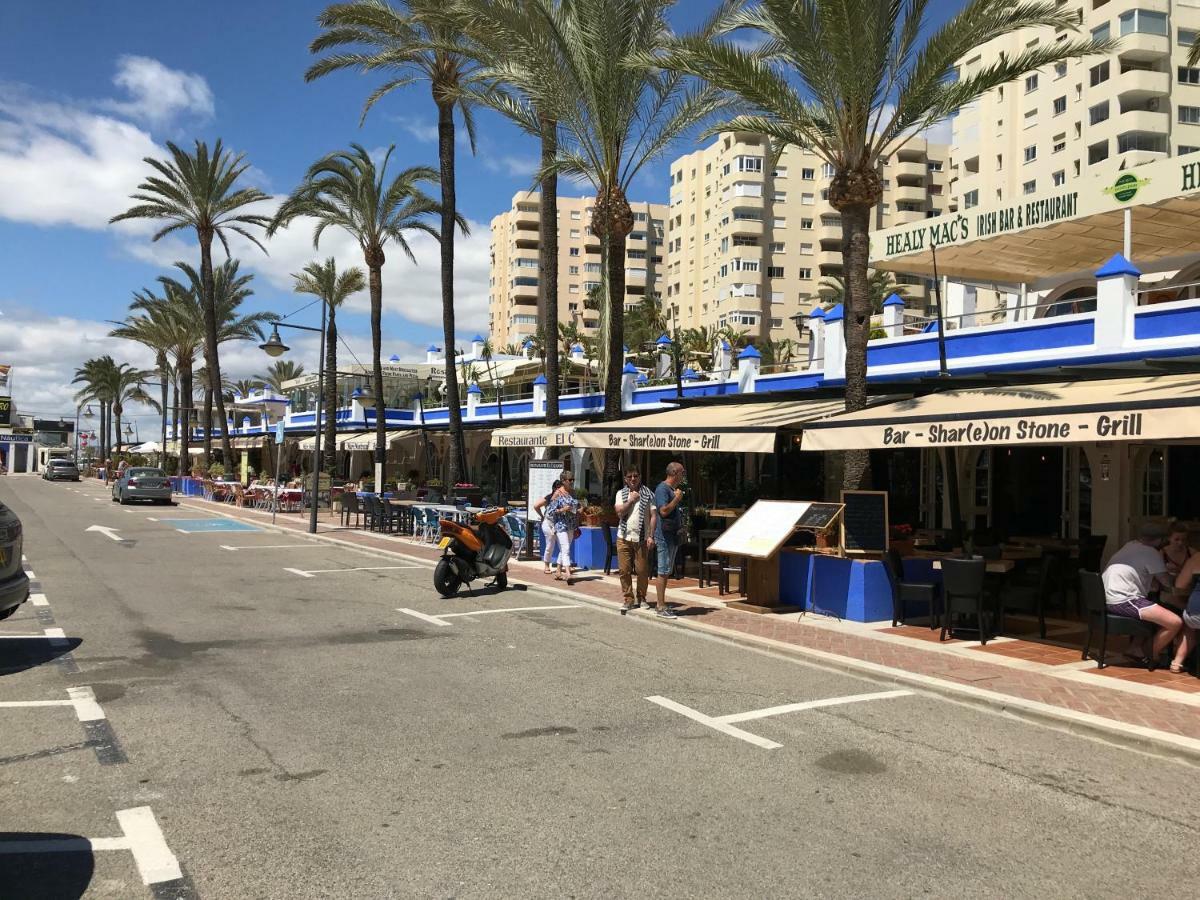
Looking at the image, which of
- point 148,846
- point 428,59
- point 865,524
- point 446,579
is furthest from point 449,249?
point 148,846

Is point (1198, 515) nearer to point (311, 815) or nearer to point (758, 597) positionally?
point (758, 597)

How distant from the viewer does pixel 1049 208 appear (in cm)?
1553

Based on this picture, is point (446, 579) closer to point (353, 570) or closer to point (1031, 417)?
point (353, 570)

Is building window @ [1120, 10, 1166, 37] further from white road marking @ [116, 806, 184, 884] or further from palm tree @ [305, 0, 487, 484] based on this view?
white road marking @ [116, 806, 184, 884]

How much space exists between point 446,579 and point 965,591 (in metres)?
6.82

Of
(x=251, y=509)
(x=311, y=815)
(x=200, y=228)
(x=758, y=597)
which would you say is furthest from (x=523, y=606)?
(x=200, y=228)

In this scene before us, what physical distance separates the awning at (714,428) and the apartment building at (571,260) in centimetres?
7672

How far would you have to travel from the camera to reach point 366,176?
30.3 m

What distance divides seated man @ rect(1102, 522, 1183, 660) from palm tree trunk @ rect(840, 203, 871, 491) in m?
3.96


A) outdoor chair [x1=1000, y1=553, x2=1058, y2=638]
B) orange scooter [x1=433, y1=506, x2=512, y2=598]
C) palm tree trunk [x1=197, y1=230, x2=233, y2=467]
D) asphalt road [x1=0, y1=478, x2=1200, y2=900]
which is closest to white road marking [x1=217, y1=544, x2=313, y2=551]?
orange scooter [x1=433, y1=506, x2=512, y2=598]

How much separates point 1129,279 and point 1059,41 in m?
3.34

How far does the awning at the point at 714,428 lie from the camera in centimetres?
1245

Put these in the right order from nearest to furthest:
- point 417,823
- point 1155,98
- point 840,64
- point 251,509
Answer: point 417,823, point 840,64, point 251,509, point 1155,98

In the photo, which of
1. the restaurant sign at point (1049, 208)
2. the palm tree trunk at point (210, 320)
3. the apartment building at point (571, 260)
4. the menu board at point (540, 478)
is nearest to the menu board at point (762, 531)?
the menu board at point (540, 478)
